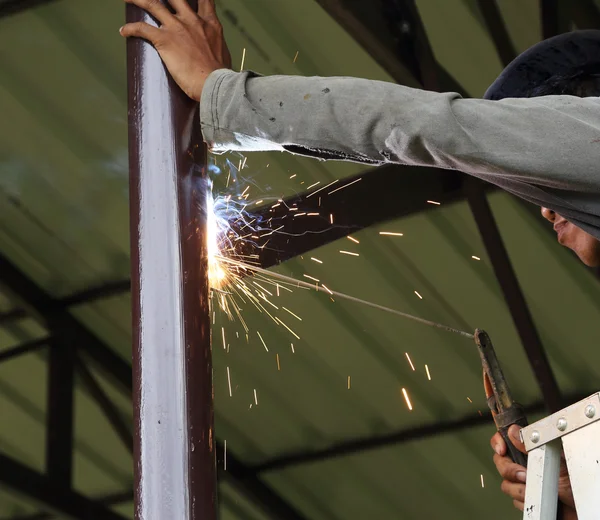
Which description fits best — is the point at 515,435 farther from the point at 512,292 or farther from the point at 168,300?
the point at 512,292

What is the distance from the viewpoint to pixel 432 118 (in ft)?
5.30

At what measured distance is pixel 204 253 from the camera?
1965mm

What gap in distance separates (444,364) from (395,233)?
45.7 inches

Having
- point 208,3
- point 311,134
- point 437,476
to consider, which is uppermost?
point 437,476

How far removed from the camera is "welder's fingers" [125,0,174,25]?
6.52 ft

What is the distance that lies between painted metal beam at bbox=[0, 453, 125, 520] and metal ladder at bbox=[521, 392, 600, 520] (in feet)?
23.6

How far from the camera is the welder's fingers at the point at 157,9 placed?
6.52 feet

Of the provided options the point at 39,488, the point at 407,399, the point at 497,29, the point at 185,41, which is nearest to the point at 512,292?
the point at 407,399

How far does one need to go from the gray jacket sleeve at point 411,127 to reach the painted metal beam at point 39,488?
7015 mm

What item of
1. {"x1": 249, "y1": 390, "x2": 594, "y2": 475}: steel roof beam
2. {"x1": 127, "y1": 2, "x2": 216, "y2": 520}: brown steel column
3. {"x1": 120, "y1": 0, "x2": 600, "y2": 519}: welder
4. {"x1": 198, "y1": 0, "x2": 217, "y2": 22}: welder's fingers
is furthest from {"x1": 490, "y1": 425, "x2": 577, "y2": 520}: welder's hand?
{"x1": 249, "y1": 390, "x2": 594, "y2": 475}: steel roof beam

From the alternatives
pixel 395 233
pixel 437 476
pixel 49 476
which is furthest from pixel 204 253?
pixel 49 476

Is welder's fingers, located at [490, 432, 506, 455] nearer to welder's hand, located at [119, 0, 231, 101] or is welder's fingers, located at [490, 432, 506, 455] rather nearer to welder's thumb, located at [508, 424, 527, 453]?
welder's thumb, located at [508, 424, 527, 453]

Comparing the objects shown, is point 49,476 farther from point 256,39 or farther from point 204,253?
point 204,253

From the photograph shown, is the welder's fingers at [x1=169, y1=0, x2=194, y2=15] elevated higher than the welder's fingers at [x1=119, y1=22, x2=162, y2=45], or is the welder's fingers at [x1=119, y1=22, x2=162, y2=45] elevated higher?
Answer: the welder's fingers at [x1=169, y1=0, x2=194, y2=15]
